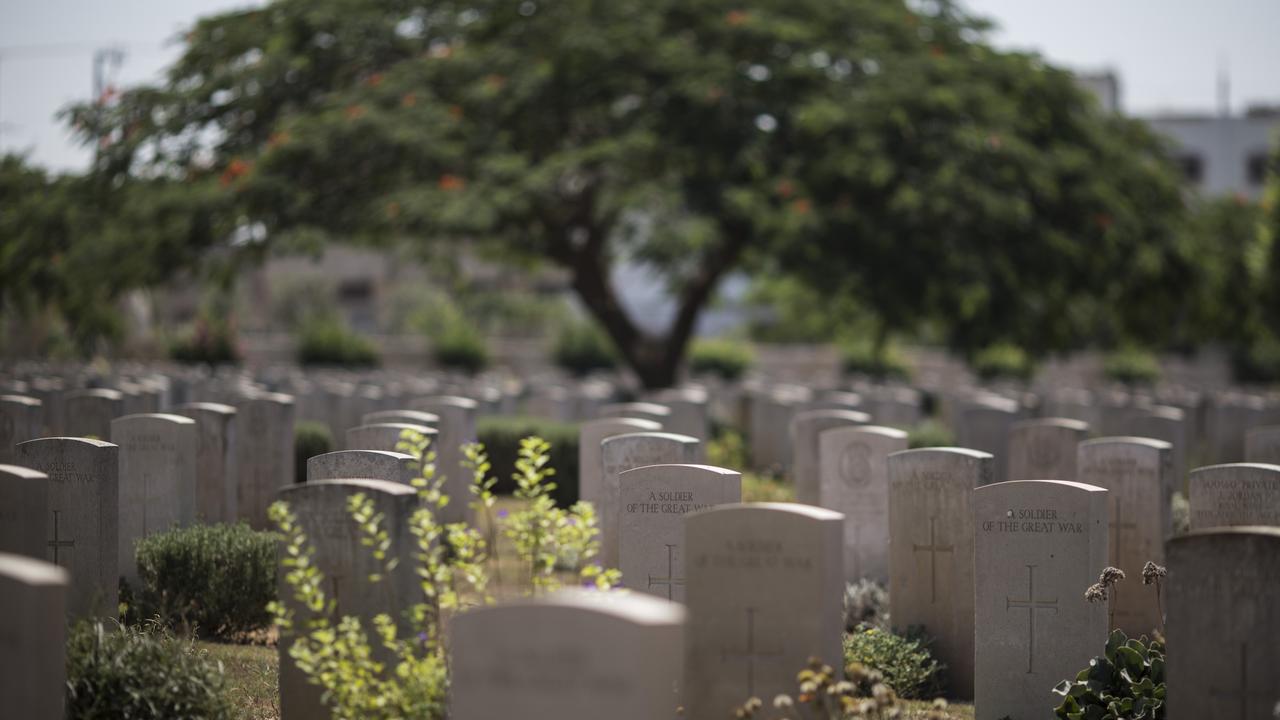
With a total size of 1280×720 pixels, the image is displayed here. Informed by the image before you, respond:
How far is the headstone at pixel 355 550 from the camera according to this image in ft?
18.7

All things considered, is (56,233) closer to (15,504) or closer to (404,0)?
(404,0)

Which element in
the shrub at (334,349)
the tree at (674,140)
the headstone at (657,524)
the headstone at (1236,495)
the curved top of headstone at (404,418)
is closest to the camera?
the headstone at (657,524)

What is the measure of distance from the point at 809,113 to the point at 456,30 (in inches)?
218

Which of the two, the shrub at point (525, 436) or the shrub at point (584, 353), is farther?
the shrub at point (584, 353)

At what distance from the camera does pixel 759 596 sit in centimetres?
569

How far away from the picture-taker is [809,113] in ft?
54.7

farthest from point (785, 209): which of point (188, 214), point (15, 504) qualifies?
point (15, 504)

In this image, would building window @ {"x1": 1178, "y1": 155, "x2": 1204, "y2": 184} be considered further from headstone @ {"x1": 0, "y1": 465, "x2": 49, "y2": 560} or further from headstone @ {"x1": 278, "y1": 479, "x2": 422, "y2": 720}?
headstone @ {"x1": 0, "y1": 465, "x2": 49, "y2": 560}

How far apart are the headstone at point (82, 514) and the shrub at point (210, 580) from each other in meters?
1.00

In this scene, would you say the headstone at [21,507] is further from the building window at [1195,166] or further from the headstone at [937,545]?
the building window at [1195,166]

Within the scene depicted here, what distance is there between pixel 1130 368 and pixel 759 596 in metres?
37.0

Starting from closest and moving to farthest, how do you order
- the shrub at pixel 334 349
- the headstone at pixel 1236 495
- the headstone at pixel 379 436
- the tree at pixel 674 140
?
the headstone at pixel 1236 495
the headstone at pixel 379 436
the tree at pixel 674 140
the shrub at pixel 334 349

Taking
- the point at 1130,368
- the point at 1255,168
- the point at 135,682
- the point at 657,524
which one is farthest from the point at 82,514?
the point at 1255,168

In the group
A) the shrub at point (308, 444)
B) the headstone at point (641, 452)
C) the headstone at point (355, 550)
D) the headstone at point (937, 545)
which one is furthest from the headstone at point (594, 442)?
the headstone at point (355, 550)
